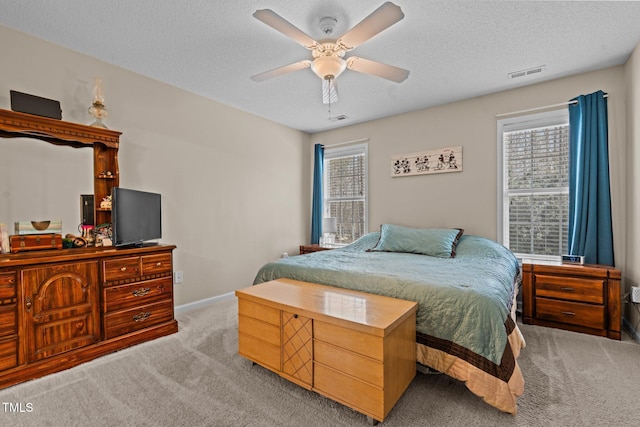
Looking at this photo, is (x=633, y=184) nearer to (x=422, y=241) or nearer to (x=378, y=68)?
(x=422, y=241)

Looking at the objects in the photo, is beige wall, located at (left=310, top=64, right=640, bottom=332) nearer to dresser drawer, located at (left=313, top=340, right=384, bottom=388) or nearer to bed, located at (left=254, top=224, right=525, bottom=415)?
bed, located at (left=254, top=224, right=525, bottom=415)

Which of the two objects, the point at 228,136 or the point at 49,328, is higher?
the point at 228,136

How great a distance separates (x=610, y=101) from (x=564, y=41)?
990mm

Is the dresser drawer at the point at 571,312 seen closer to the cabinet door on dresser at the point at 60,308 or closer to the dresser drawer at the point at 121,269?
the dresser drawer at the point at 121,269

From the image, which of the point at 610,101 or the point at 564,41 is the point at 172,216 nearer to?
the point at 564,41

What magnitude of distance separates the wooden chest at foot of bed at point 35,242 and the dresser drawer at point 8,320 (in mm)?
448

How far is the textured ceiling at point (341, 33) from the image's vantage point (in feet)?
6.68

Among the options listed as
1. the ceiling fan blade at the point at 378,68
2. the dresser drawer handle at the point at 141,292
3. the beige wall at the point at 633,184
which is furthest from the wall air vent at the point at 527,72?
the dresser drawer handle at the point at 141,292

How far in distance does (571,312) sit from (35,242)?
177 inches

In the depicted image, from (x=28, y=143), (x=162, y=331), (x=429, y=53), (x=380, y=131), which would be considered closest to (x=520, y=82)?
(x=429, y=53)

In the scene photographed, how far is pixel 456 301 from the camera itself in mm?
1750

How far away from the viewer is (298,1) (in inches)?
77.7

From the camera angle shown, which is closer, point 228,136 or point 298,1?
point 298,1

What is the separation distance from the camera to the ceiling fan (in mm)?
1688
